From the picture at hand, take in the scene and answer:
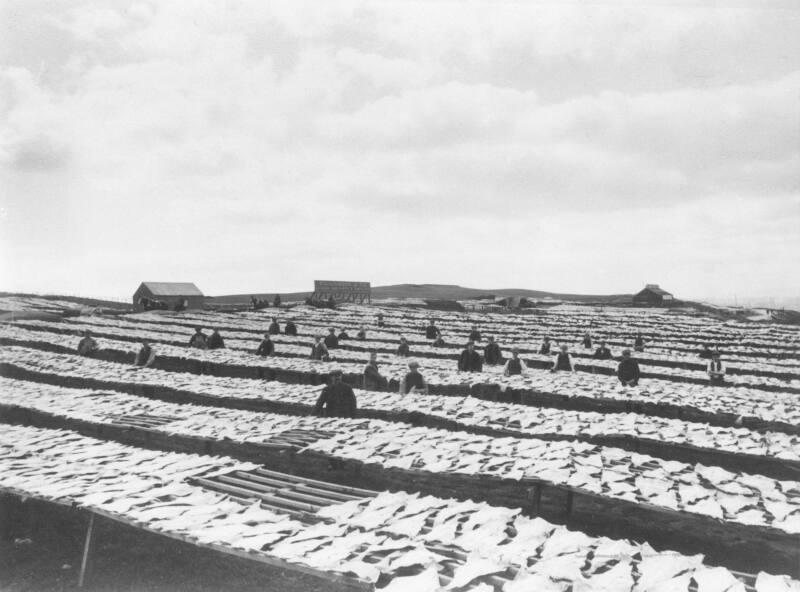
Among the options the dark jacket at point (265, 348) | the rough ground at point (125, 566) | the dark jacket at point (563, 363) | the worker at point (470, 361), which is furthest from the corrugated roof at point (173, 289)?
the rough ground at point (125, 566)

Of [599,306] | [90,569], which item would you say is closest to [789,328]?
[599,306]

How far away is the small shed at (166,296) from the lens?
52.0 metres

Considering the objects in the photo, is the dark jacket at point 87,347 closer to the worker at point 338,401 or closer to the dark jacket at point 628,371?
the worker at point 338,401

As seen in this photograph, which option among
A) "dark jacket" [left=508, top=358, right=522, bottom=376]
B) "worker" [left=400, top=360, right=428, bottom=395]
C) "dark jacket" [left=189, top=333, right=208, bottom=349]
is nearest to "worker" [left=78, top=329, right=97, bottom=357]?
"dark jacket" [left=189, top=333, right=208, bottom=349]

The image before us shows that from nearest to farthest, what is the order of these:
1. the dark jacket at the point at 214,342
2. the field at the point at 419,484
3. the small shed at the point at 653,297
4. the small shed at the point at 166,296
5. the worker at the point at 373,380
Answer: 1. the field at the point at 419,484
2. the worker at the point at 373,380
3. the dark jacket at the point at 214,342
4. the small shed at the point at 166,296
5. the small shed at the point at 653,297

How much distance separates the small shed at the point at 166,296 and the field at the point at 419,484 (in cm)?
3516

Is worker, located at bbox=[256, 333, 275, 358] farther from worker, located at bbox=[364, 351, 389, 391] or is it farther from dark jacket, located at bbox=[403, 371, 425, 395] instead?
dark jacket, located at bbox=[403, 371, 425, 395]

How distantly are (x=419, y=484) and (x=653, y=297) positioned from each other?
67.6 meters

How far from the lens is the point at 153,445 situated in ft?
39.1

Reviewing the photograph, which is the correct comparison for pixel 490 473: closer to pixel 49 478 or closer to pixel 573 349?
pixel 49 478

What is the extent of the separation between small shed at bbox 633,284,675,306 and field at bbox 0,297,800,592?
55707 millimetres

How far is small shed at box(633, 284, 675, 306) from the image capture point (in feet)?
231

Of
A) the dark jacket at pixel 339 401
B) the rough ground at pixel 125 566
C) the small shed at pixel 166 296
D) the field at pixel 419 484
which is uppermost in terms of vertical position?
the small shed at pixel 166 296

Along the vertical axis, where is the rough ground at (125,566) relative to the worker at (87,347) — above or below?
below
